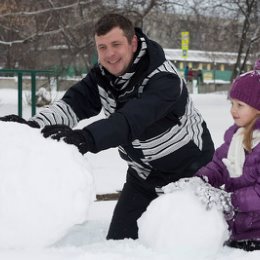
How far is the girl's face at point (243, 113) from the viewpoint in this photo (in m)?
2.38

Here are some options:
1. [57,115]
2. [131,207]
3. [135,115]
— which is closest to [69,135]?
[135,115]

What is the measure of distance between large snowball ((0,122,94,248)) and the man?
0.29 m

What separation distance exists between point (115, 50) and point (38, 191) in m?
1.17

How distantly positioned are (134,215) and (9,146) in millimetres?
1724

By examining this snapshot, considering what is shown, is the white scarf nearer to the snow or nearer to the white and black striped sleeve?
the snow

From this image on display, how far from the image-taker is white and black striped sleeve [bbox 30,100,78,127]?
2659 mm

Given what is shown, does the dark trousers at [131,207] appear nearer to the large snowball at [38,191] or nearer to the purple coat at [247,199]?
the purple coat at [247,199]

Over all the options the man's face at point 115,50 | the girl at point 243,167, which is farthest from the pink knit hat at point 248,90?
the man's face at point 115,50

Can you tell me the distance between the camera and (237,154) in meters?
2.34

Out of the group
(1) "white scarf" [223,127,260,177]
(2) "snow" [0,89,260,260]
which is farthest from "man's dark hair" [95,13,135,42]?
(2) "snow" [0,89,260,260]

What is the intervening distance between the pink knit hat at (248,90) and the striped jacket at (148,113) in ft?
0.99

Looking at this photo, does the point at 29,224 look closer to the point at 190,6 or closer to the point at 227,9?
the point at 190,6

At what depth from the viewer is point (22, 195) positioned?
1.65 metres

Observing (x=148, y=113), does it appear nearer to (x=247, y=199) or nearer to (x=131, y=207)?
(x=247, y=199)
